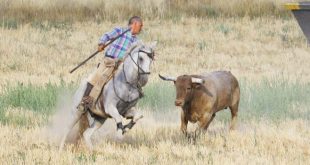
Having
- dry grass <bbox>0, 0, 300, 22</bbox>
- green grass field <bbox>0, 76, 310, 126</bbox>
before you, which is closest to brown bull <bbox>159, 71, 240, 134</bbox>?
green grass field <bbox>0, 76, 310, 126</bbox>

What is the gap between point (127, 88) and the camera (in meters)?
9.93

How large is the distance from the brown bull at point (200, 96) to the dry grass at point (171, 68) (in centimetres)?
26

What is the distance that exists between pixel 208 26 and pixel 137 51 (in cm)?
1543

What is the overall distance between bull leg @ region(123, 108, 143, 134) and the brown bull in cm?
60

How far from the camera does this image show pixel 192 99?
1097 centimetres

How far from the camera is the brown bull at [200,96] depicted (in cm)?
1069

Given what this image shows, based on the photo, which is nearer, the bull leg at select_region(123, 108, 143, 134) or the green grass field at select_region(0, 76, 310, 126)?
the bull leg at select_region(123, 108, 143, 134)

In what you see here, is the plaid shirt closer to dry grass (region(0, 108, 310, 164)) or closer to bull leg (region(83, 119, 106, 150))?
bull leg (region(83, 119, 106, 150))

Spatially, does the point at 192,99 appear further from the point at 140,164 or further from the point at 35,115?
the point at 35,115

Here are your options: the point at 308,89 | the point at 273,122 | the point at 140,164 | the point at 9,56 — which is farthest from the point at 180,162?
the point at 9,56

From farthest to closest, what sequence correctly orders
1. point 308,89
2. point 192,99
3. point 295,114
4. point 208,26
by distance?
point 208,26
point 308,89
point 295,114
point 192,99

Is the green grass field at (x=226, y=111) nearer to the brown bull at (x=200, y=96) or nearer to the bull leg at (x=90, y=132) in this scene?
the brown bull at (x=200, y=96)

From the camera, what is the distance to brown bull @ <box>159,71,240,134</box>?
10.7 meters

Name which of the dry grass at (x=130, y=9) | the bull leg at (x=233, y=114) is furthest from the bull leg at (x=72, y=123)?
the dry grass at (x=130, y=9)
